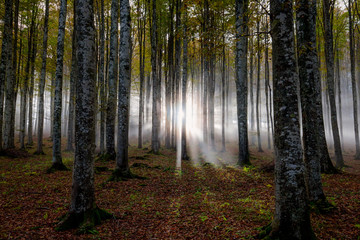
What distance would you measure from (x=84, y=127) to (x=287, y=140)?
3854mm

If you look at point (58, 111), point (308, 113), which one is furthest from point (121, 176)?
point (308, 113)

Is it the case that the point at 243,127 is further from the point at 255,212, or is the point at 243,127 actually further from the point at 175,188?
the point at 255,212

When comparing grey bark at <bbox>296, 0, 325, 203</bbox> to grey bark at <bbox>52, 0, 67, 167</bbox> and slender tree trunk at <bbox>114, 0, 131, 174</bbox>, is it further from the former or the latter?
grey bark at <bbox>52, 0, 67, 167</bbox>

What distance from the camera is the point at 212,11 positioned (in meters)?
15.0

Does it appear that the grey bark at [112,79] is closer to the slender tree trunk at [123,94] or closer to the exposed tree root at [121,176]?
the slender tree trunk at [123,94]

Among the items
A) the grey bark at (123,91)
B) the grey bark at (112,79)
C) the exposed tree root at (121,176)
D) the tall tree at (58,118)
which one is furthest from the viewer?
the grey bark at (112,79)

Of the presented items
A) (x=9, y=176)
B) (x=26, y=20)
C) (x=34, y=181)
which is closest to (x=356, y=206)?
(x=34, y=181)

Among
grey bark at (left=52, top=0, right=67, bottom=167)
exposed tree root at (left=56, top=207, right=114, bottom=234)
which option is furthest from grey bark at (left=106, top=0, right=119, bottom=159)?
exposed tree root at (left=56, top=207, right=114, bottom=234)

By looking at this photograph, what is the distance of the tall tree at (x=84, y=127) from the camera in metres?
A: 3.96

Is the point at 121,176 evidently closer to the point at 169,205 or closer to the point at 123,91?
the point at 169,205

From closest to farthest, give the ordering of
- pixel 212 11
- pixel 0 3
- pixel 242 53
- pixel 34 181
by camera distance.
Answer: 1. pixel 34 181
2. pixel 242 53
3. pixel 0 3
4. pixel 212 11

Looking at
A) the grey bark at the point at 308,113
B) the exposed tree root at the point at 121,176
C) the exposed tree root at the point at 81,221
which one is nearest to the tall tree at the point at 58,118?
the exposed tree root at the point at 121,176

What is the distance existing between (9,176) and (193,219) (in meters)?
7.83

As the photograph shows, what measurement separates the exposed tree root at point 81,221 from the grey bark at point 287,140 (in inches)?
137
